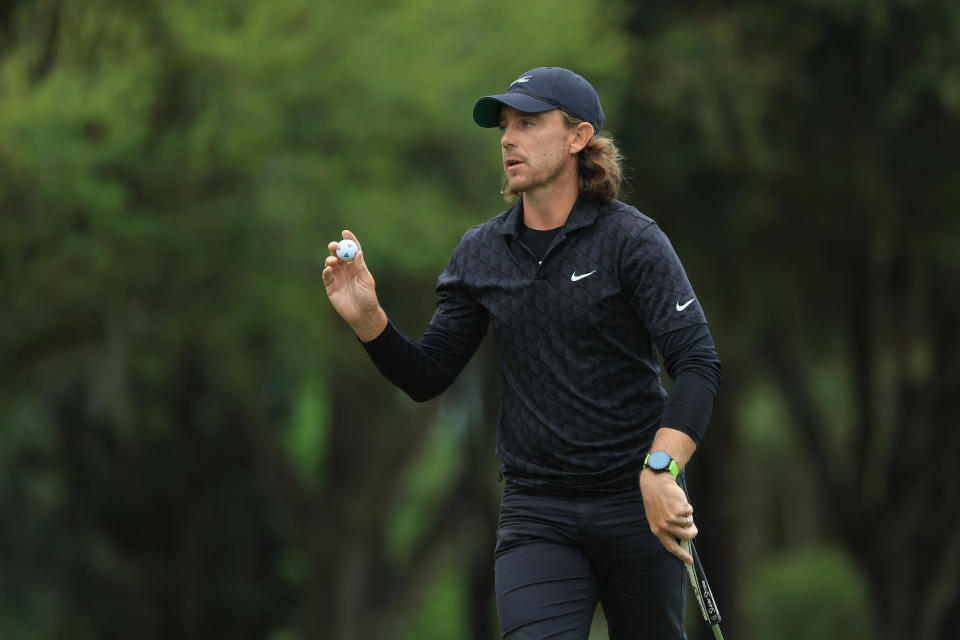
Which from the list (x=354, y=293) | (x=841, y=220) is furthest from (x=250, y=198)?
(x=354, y=293)

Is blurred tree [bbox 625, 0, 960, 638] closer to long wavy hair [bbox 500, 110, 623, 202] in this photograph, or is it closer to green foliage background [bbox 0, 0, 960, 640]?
green foliage background [bbox 0, 0, 960, 640]

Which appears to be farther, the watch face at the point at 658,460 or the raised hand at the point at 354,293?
the raised hand at the point at 354,293

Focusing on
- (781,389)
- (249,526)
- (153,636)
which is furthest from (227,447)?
(781,389)

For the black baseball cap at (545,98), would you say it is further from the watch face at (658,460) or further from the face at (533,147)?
the watch face at (658,460)

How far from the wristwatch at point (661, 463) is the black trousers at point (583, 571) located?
37 cm

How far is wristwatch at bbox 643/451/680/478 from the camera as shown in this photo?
14.8 feet

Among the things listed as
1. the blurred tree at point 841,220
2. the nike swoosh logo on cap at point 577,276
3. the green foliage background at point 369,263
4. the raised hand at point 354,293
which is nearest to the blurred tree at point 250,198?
the green foliage background at point 369,263

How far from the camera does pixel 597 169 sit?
509cm

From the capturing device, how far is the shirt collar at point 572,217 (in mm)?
4973

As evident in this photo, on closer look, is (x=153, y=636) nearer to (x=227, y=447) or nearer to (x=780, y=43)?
(x=227, y=447)

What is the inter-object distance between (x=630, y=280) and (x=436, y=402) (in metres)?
14.7

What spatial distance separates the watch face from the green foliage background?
8.41 m

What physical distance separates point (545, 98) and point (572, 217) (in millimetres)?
383

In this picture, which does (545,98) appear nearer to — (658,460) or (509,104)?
(509,104)
